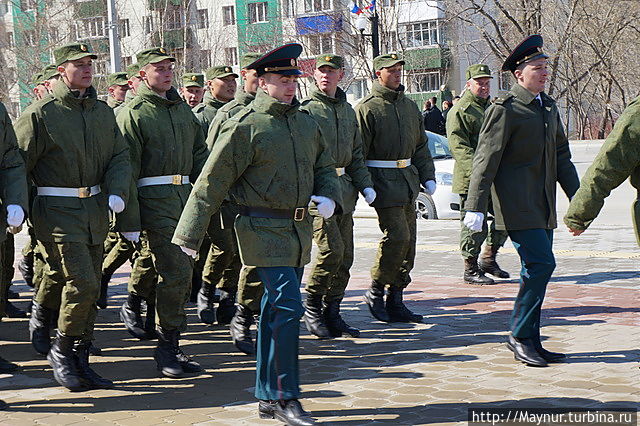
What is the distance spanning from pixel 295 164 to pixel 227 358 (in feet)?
7.89

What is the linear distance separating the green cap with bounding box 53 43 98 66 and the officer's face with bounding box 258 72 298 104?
1.68m

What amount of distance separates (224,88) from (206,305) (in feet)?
7.48

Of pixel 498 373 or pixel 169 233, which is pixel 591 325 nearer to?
pixel 498 373

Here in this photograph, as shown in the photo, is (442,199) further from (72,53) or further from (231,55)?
(231,55)

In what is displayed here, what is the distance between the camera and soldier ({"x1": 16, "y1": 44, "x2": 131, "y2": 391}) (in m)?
7.72

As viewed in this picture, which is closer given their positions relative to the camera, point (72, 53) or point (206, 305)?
point (72, 53)

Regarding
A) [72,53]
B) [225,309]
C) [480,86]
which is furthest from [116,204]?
[480,86]

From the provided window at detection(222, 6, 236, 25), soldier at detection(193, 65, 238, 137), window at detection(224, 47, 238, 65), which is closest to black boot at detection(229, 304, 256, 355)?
soldier at detection(193, 65, 238, 137)

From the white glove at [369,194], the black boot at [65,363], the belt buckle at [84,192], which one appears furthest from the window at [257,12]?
the black boot at [65,363]

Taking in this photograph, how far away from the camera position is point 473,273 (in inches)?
477

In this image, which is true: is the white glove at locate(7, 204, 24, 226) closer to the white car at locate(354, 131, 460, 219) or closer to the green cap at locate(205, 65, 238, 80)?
the green cap at locate(205, 65, 238, 80)

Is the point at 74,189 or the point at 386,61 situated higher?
the point at 386,61

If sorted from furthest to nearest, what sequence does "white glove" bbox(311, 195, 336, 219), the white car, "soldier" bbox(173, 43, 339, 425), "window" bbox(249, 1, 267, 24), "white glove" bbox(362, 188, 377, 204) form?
"window" bbox(249, 1, 267, 24)
the white car
"white glove" bbox(362, 188, 377, 204)
"white glove" bbox(311, 195, 336, 219)
"soldier" bbox(173, 43, 339, 425)

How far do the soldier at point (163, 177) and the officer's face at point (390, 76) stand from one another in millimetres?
1991
